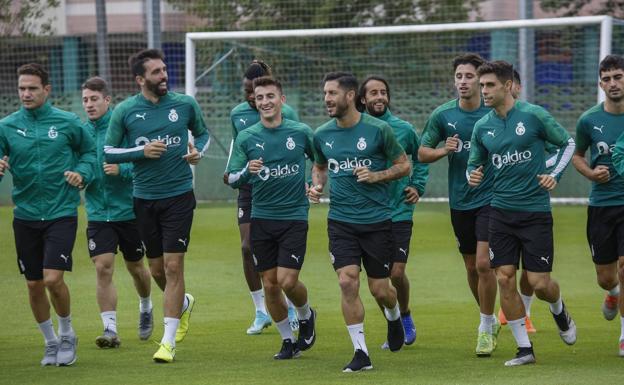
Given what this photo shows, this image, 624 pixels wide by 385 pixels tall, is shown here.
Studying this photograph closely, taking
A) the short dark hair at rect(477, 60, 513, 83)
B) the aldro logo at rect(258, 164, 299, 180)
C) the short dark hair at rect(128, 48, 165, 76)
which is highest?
the short dark hair at rect(128, 48, 165, 76)

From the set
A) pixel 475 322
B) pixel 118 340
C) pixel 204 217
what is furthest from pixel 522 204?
pixel 204 217

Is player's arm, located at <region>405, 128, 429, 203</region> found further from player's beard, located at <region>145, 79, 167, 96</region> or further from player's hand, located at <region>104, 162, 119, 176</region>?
player's hand, located at <region>104, 162, 119, 176</region>

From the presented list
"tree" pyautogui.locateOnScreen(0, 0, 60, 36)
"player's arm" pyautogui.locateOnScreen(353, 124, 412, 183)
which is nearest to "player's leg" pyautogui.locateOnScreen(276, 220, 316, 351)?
"player's arm" pyautogui.locateOnScreen(353, 124, 412, 183)

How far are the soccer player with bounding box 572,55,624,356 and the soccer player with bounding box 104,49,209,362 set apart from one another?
324 cm

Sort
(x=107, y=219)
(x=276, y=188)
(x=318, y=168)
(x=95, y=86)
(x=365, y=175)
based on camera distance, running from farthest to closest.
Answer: (x=95, y=86), (x=107, y=219), (x=276, y=188), (x=318, y=168), (x=365, y=175)

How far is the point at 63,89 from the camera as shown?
90.5ft

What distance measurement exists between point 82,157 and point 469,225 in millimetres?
3371

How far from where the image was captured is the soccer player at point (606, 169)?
396 inches

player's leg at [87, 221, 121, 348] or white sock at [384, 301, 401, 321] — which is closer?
white sock at [384, 301, 401, 321]

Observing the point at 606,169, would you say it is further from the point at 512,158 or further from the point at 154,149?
the point at 154,149

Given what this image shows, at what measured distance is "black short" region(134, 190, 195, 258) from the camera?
1028 cm

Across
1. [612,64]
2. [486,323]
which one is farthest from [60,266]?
[612,64]

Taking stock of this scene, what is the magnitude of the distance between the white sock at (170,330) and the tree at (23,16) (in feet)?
59.4

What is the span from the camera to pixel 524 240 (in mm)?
9609
